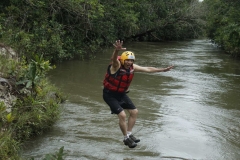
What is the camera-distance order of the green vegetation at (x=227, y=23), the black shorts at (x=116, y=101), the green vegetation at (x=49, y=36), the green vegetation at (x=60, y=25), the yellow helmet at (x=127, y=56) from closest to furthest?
the yellow helmet at (x=127, y=56), the black shorts at (x=116, y=101), the green vegetation at (x=49, y=36), the green vegetation at (x=60, y=25), the green vegetation at (x=227, y=23)

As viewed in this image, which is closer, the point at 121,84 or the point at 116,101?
the point at 121,84

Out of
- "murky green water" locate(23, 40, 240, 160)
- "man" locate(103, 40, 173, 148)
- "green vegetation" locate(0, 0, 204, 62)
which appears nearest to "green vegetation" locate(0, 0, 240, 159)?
"green vegetation" locate(0, 0, 204, 62)

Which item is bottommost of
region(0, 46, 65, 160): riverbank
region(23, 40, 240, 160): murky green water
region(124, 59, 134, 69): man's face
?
region(23, 40, 240, 160): murky green water

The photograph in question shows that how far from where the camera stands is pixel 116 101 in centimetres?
613

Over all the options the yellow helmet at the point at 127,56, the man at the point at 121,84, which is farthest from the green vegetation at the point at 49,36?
the yellow helmet at the point at 127,56

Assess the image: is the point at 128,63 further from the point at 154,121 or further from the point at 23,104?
the point at 154,121

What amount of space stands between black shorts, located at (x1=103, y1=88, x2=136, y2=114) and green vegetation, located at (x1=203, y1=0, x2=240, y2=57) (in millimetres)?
13644

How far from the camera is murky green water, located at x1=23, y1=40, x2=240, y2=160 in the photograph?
629 cm

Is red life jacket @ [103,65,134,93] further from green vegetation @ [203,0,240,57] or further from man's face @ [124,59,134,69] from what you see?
green vegetation @ [203,0,240,57]

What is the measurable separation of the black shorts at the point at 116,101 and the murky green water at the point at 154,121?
80cm

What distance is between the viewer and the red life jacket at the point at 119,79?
19.3 feet

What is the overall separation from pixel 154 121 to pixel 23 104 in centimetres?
329

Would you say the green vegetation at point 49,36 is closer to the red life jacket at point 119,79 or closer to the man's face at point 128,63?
the red life jacket at point 119,79

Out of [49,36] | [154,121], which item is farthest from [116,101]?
[49,36]
